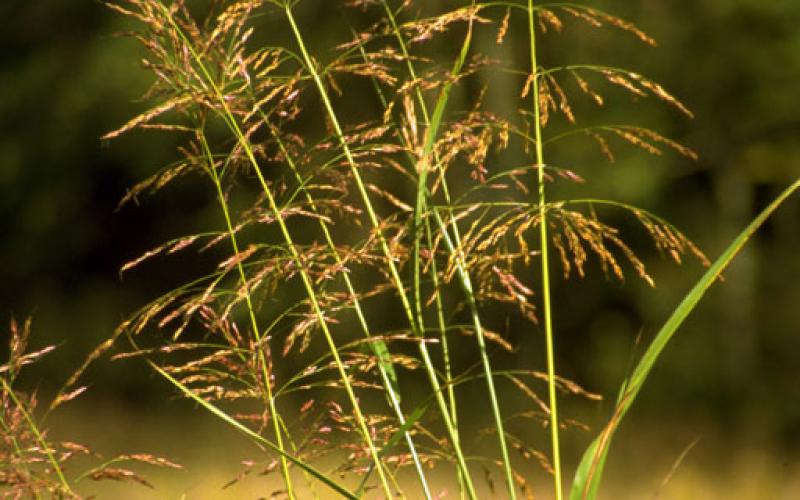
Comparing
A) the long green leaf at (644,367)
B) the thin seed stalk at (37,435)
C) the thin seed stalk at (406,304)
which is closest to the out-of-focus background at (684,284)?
the thin seed stalk at (37,435)

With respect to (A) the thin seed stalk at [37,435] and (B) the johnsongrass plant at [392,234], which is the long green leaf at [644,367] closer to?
(B) the johnsongrass plant at [392,234]

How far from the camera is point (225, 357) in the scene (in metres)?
Answer: 2.07

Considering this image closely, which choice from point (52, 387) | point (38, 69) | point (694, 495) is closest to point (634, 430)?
point (694, 495)

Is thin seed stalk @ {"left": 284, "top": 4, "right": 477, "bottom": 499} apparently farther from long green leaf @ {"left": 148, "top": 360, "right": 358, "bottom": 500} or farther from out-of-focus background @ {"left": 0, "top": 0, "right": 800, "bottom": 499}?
out-of-focus background @ {"left": 0, "top": 0, "right": 800, "bottom": 499}

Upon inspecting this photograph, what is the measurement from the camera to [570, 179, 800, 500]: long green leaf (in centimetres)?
172

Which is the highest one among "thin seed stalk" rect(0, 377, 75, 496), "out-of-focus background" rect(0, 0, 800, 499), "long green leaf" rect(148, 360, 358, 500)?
"long green leaf" rect(148, 360, 358, 500)

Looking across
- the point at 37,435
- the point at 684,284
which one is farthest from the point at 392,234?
the point at 684,284

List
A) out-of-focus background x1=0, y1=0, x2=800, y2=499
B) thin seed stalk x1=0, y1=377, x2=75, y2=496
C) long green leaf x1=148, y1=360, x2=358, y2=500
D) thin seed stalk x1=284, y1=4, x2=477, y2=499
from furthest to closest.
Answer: out-of-focus background x1=0, y1=0, x2=800, y2=499, thin seed stalk x1=0, y1=377, x2=75, y2=496, thin seed stalk x1=284, y1=4, x2=477, y2=499, long green leaf x1=148, y1=360, x2=358, y2=500

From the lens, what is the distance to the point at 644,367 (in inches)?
68.3

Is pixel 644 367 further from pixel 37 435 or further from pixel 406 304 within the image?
pixel 37 435

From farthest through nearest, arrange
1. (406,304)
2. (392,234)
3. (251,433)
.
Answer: (392,234), (406,304), (251,433)

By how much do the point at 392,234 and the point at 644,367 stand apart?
0.81 m

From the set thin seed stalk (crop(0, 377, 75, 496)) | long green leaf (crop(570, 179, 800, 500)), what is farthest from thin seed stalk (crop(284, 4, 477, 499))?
thin seed stalk (crop(0, 377, 75, 496))

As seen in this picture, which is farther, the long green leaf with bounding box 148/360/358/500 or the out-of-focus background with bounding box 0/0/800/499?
the out-of-focus background with bounding box 0/0/800/499
